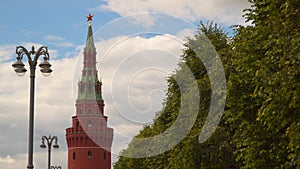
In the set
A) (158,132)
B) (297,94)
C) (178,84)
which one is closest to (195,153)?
(178,84)

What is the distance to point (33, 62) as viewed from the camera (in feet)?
80.1

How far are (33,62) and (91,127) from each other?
113991 millimetres

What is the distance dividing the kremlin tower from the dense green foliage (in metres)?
88.9

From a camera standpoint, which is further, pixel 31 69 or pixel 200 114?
pixel 200 114

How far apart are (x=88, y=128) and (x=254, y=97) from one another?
11605 centimetres

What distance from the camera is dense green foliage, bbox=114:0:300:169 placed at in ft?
67.0

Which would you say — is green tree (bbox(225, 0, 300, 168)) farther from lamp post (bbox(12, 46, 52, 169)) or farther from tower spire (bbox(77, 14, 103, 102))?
tower spire (bbox(77, 14, 103, 102))

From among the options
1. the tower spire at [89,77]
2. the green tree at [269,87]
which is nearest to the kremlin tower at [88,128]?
the tower spire at [89,77]

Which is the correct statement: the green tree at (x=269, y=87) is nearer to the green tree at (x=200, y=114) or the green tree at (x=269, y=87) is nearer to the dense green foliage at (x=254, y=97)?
the dense green foliage at (x=254, y=97)

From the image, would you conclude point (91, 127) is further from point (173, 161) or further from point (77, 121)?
point (173, 161)

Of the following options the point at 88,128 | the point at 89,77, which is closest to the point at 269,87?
the point at 89,77

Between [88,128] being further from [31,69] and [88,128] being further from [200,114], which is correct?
[31,69]

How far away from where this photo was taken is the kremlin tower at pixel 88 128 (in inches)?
5261

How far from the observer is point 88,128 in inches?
5482
